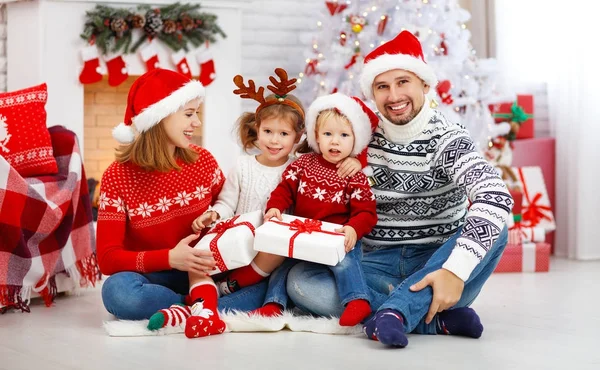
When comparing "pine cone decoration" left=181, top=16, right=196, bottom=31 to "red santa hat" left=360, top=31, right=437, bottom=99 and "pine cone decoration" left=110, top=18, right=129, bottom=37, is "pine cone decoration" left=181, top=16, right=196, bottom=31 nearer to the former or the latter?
"pine cone decoration" left=110, top=18, right=129, bottom=37

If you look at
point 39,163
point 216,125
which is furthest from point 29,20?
point 39,163

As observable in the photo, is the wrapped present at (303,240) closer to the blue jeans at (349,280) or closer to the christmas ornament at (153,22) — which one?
the blue jeans at (349,280)

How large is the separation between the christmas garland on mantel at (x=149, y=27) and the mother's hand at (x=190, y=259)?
2.37 m

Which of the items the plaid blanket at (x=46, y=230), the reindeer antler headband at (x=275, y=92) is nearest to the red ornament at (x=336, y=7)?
the plaid blanket at (x=46, y=230)

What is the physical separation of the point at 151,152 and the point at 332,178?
56 centimetres

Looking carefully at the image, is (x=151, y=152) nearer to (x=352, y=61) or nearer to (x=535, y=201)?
(x=352, y=61)

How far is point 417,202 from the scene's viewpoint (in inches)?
104

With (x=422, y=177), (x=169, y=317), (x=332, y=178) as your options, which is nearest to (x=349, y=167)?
(x=332, y=178)

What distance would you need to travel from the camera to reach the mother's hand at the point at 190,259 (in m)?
2.54

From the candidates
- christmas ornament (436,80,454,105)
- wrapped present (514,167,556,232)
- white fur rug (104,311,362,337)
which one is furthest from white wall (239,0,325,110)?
white fur rug (104,311,362,337)

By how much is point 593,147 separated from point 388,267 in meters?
2.29

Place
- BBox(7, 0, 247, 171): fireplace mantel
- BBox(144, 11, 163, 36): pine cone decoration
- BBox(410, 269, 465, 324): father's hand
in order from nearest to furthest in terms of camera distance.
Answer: BBox(410, 269, 465, 324): father's hand
BBox(7, 0, 247, 171): fireplace mantel
BBox(144, 11, 163, 36): pine cone decoration

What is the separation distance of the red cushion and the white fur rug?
801 millimetres

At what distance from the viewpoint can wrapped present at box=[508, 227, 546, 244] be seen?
4.04 metres
